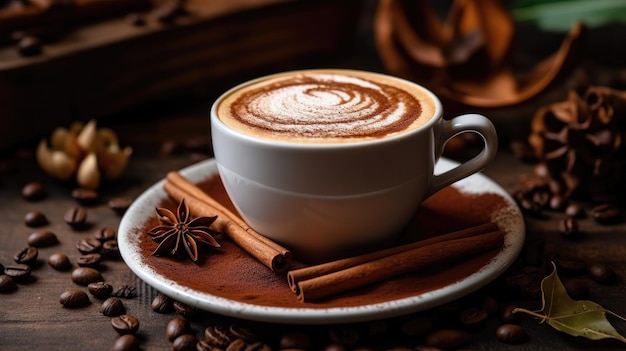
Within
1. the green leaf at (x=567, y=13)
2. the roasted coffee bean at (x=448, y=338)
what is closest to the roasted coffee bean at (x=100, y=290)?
the roasted coffee bean at (x=448, y=338)

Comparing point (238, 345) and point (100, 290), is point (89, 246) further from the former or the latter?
point (238, 345)

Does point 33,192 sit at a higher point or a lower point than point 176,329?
lower

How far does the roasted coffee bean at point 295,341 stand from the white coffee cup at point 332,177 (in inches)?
7.3

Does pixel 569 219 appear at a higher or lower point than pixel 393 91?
lower

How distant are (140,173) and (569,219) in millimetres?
1097

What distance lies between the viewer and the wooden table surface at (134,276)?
1218mm

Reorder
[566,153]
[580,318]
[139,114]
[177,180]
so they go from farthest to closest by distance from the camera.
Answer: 1. [139,114]
2. [566,153]
3. [177,180]
4. [580,318]

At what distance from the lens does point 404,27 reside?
7.36 feet

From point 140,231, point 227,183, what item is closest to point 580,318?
point 227,183

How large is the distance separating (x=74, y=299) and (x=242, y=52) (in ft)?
4.10

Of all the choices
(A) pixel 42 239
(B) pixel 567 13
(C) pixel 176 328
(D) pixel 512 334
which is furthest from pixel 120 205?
(B) pixel 567 13

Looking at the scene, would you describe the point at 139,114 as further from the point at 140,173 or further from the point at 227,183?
the point at 227,183

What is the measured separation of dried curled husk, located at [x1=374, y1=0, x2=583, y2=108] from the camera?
218cm

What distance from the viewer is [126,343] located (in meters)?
1.18
